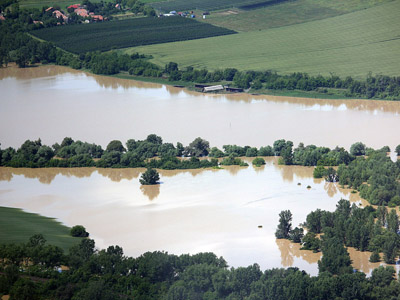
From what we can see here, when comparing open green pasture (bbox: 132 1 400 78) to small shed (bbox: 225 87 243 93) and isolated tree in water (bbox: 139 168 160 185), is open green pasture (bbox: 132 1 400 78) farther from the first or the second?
isolated tree in water (bbox: 139 168 160 185)

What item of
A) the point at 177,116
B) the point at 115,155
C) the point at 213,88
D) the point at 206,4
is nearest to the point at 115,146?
the point at 115,155

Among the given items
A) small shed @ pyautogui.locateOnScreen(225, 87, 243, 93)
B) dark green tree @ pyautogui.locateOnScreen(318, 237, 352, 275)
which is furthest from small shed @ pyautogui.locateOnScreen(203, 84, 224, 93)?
dark green tree @ pyautogui.locateOnScreen(318, 237, 352, 275)

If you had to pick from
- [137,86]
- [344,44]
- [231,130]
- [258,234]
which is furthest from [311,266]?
[344,44]

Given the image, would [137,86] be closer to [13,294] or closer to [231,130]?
[231,130]

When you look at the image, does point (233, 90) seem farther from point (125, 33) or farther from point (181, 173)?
point (125, 33)

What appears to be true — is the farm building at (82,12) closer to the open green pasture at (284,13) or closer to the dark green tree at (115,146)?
the open green pasture at (284,13)

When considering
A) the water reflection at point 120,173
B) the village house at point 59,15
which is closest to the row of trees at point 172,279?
the water reflection at point 120,173
